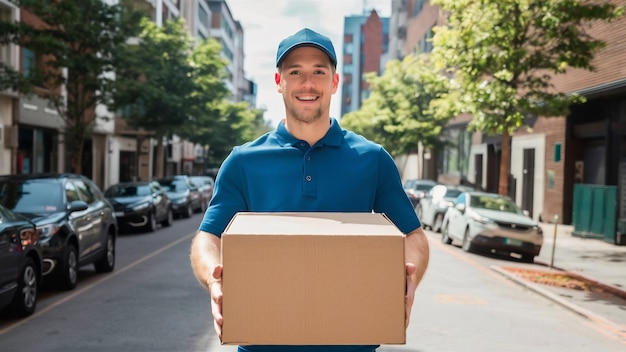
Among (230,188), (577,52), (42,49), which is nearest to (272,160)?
(230,188)

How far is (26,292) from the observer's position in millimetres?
8555

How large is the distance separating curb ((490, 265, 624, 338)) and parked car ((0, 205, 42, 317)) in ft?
22.3

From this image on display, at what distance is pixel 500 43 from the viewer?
54.5ft

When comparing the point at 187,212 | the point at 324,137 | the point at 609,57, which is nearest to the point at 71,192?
the point at 324,137

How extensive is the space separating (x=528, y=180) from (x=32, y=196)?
25.4 meters

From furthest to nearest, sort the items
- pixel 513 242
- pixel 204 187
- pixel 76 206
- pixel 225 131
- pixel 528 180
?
pixel 225 131 → pixel 204 187 → pixel 528 180 → pixel 513 242 → pixel 76 206

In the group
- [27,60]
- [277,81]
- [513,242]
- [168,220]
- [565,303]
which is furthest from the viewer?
[27,60]

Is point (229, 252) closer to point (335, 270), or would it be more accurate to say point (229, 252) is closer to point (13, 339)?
point (335, 270)

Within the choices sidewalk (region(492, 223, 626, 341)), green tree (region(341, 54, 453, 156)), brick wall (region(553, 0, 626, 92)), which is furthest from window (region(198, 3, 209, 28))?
sidewalk (region(492, 223, 626, 341))

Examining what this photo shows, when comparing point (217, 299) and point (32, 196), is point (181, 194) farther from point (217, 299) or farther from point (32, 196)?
point (217, 299)

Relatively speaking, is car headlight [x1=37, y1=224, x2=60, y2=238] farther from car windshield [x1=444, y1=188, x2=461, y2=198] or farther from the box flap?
car windshield [x1=444, y1=188, x2=461, y2=198]

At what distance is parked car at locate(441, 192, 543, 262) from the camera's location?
17.0 m

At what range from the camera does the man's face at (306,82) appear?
2.83 meters

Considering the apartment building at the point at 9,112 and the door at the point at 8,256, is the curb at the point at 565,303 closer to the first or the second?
the door at the point at 8,256
